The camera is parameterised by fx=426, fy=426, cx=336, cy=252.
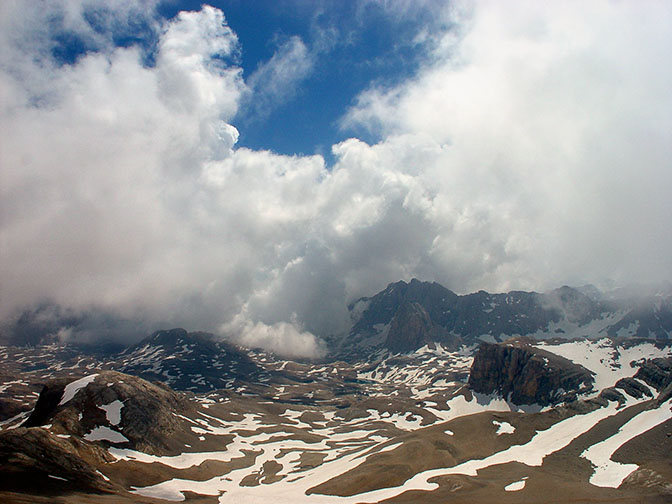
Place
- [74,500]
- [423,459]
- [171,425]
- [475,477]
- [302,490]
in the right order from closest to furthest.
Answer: [74,500], [475,477], [302,490], [423,459], [171,425]

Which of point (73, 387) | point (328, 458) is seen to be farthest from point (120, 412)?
point (328, 458)

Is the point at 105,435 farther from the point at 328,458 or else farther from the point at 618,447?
the point at 618,447

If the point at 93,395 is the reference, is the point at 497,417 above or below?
below

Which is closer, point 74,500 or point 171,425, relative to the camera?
point 74,500

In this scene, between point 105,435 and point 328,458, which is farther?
point 328,458

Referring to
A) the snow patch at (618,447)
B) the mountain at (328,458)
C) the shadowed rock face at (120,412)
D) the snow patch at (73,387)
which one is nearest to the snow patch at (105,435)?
the mountain at (328,458)

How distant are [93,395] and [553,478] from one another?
6133 inches

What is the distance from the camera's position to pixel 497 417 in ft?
536

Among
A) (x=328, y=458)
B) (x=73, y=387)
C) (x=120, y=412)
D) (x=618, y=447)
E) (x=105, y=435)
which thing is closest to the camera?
(x=618, y=447)

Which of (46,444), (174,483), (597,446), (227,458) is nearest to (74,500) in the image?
(46,444)

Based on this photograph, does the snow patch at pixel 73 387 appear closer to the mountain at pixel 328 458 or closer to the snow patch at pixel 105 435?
the mountain at pixel 328 458

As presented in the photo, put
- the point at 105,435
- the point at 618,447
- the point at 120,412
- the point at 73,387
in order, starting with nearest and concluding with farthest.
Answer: the point at 618,447 → the point at 105,435 → the point at 120,412 → the point at 73,387

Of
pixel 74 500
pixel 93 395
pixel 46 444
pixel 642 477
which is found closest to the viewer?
pixel 74 500

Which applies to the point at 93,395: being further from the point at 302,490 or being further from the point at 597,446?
the point at 597,446
